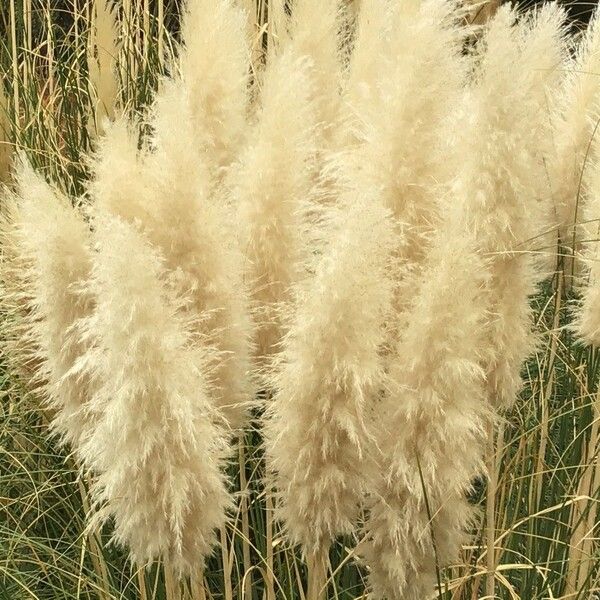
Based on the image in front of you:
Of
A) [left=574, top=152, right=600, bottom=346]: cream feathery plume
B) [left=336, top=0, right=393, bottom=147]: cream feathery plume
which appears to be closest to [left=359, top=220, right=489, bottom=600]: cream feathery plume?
[left=574, top=152, right=600, bottom=346]: cream feathery plume

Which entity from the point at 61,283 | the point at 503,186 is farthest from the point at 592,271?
the point at 61,283

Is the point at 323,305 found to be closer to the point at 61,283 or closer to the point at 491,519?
the point at 61,283

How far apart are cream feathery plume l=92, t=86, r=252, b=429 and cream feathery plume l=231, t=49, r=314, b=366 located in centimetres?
8

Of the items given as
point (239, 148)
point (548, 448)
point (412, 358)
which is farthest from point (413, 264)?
point (548, 448)

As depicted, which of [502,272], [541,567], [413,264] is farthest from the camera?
[541,567]

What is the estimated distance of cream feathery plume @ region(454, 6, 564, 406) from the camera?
182 cm

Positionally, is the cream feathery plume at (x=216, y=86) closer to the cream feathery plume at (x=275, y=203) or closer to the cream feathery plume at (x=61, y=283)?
the cream feathery plume at (x=275, y=203)

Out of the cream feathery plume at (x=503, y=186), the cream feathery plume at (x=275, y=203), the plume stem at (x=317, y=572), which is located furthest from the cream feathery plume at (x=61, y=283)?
the cream feathery plume at (x=503, y=186)

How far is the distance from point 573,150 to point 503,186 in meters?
0.71

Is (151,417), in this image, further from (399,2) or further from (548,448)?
(548,448)

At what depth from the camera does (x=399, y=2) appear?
7.98 feet

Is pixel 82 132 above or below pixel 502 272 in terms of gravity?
below

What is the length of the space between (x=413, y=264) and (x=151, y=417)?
0.51m

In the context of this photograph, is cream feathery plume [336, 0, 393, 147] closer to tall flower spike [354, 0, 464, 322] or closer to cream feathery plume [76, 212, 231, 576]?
tall flower spike [354, 0, 464, 322]
